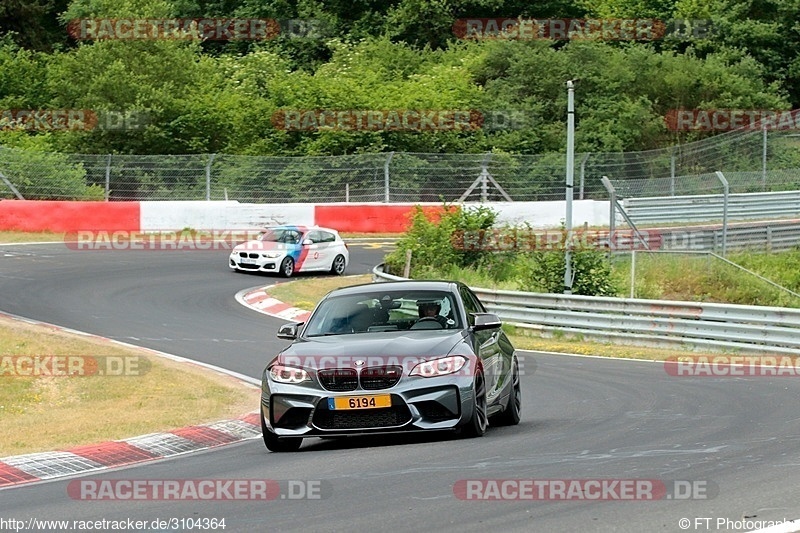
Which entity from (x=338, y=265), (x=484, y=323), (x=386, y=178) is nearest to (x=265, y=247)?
(x=338, y=265)

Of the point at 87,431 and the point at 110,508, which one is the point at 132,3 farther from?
the point at 110,508

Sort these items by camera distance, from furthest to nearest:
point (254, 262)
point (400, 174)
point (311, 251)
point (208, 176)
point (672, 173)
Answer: point (400, 174) → point (672, 173) → point (208, 176) → point (311, 251) → point (254, 262)

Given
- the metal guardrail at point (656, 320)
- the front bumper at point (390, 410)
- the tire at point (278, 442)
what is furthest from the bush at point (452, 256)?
the front bumper at point (390, 410)

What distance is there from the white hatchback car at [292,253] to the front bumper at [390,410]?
19.7 m

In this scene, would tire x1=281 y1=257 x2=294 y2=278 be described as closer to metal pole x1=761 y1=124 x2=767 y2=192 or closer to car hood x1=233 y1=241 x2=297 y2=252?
car hood x1=233 y1=241 x2=297 y2=252

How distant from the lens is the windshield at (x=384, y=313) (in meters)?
11.8

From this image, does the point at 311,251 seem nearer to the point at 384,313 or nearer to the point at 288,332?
the point at 288,332

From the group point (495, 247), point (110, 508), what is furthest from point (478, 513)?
point (495, 247)

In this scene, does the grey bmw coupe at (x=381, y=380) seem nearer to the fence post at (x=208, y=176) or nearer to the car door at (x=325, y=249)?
the car door at (x=325, y=249)

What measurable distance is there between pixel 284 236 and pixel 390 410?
2081 centimetres

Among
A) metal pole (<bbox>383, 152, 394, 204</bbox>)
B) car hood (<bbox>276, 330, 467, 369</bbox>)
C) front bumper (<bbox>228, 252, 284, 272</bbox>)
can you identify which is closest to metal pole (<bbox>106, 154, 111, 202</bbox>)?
front bumper (<bbox>228, 252, 284, 272</bbox>)

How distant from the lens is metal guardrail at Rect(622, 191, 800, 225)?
97.0ft

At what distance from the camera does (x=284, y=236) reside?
102ft

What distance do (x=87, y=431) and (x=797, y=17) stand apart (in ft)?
187
